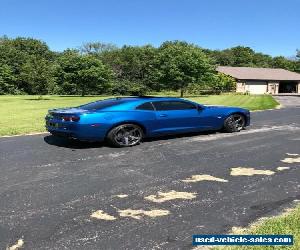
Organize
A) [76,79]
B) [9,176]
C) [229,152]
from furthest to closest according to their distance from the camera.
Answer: [76,79] → [229,152] → [9,176]

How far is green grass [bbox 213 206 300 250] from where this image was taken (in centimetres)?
427

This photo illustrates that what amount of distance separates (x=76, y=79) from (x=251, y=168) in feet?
152

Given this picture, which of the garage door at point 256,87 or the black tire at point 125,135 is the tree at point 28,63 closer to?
the garage door at point 256,87

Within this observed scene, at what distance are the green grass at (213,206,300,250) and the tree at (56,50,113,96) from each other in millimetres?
47935

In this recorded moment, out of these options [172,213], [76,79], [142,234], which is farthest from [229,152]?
[76,79]

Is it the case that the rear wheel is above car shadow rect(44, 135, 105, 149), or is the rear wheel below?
above

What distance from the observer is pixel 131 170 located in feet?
25.3

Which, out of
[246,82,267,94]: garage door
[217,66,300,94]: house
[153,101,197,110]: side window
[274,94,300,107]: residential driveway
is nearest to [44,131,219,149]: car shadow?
[153,101,197,110]: side window

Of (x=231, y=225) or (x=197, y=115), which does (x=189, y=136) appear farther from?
(x=231, y=225)

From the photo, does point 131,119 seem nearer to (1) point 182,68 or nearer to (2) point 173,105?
(2) point 173,105

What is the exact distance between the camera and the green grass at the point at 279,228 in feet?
14.0

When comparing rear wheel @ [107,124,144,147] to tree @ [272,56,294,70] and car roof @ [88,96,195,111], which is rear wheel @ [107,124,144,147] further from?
tree @ [272,56,294,70]

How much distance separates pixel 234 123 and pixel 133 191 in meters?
6.81

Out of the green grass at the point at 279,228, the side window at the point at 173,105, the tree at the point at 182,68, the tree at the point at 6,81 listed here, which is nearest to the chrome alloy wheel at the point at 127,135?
the side window at the point at 173,105
